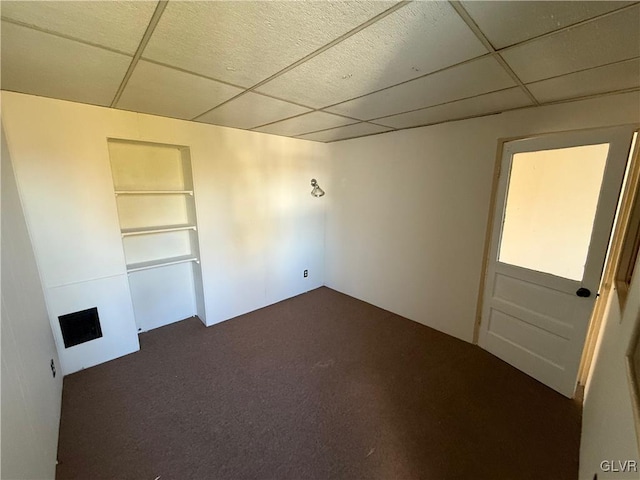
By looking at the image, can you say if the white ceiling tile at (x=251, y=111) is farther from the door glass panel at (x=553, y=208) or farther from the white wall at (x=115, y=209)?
the door glass panel at (x=553, y=208)

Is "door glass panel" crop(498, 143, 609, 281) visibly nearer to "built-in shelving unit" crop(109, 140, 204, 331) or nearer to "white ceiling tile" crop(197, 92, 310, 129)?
"white ceiling tile" crop(197, 92, 310, 129)

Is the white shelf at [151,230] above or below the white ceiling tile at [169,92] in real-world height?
below

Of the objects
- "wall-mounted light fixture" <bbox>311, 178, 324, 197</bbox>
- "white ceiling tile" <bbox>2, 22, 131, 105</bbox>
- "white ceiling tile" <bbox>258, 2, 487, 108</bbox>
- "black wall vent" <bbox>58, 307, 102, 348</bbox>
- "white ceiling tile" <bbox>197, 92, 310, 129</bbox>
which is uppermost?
"white ceiling tile" <bbox>197, 92, 310, 129</bbox>

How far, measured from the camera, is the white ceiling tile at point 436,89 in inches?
58.8

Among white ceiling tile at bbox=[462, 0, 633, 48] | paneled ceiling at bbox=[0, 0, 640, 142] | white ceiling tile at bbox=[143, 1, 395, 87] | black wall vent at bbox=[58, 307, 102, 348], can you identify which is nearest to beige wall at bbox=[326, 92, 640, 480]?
paneled ceiling at bbox=[0, 0, 640, 142]

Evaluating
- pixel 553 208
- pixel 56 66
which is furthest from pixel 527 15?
pixel 56 66

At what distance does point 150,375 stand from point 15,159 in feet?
6.59

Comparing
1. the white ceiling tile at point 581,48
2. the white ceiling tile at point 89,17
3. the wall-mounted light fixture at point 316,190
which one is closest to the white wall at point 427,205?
the wall-mounted light fixture at point 316,190

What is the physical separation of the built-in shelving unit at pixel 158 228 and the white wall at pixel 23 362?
0.77 m

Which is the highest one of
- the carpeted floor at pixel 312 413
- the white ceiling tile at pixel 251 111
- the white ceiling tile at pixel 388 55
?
the white ceiling tile at pixel 251 111

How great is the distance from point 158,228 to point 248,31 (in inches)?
93.8

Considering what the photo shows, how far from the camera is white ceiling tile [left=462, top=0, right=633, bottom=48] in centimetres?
93

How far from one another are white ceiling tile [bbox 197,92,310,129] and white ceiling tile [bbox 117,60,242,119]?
0.12m

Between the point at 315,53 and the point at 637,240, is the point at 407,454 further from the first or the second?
the point at 315,53
